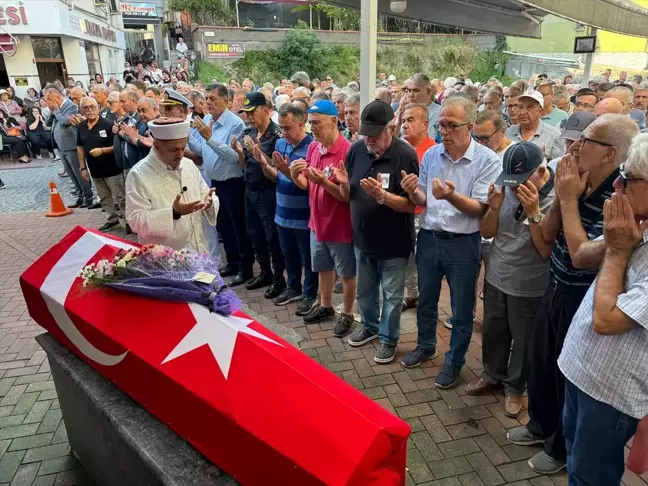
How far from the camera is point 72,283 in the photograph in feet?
8.57

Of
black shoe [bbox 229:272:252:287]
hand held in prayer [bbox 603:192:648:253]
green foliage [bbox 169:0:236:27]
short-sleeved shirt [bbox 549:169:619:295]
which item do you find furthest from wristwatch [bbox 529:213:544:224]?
green foliage [bbox 169:0:236:27]

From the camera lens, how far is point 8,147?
13344 mm

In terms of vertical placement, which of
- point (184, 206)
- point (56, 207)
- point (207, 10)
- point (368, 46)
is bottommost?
point (56, 207)

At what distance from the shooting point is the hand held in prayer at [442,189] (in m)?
3.05

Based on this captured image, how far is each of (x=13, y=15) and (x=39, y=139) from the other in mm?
8069

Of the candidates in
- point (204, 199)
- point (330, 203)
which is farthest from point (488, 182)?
point (204, 199)

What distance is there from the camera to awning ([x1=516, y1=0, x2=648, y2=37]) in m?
9.15

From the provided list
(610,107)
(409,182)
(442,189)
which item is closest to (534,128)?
(610,107)

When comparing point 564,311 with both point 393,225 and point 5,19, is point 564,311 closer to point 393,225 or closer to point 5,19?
point 393,225

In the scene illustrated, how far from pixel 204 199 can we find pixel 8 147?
42.0ft

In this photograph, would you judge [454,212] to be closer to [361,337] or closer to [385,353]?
[385,353]

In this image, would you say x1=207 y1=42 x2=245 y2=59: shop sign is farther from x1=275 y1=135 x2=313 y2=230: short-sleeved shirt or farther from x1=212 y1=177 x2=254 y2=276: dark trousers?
x1=275 y1=135 x2=313 y2=230: short-sleeved shirt

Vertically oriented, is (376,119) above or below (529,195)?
above

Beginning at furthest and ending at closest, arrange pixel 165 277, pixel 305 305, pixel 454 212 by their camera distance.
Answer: pixel 305 305 < pixel 454 212 < pixel 165 277
